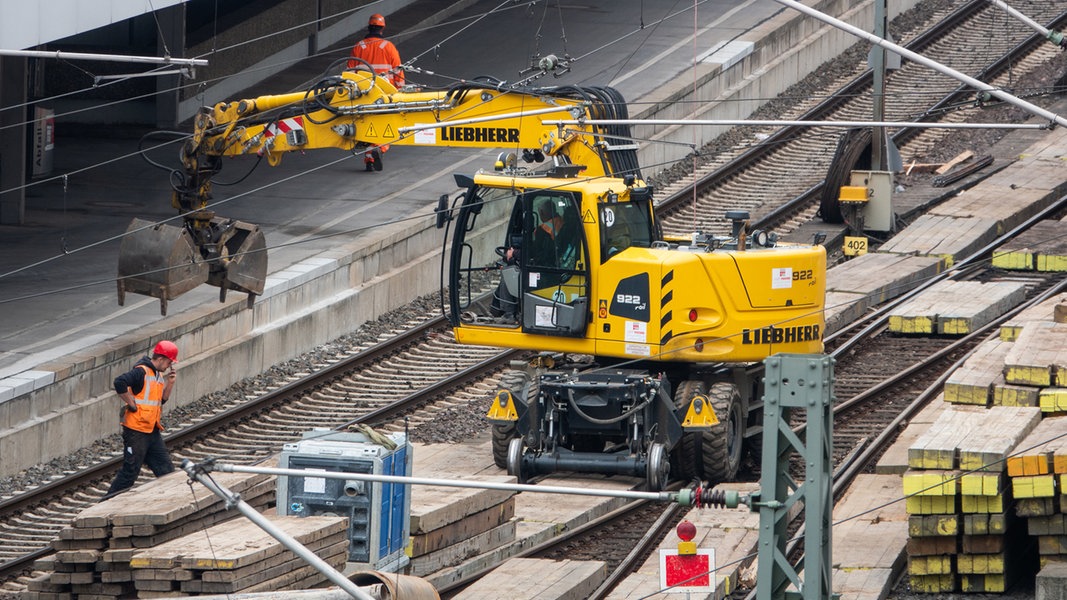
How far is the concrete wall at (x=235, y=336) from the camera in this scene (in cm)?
1755

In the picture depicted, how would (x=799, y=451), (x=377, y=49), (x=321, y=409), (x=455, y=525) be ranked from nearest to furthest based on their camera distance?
(x=799, y=451) < (x=455, y=525) < (x=321, y=409) < (x=377, y=49)

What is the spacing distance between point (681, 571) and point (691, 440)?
5763mm

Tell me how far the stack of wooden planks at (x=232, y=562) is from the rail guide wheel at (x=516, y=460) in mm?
3939

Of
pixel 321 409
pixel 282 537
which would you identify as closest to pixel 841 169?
pixel 321 409

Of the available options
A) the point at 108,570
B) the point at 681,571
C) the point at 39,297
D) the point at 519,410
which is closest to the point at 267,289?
the point at 39,297

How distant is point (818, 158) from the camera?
29703mm

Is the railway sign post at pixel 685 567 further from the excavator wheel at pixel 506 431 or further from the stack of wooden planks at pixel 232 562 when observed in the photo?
the excavator wheel at pixel 506 431

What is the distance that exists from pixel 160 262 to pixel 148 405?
292 centimetres

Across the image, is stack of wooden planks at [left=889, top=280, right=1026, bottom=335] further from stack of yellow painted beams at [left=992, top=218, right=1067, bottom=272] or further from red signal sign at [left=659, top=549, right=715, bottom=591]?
red signal sign at [left=659, top=549, right=715, bottom=591]

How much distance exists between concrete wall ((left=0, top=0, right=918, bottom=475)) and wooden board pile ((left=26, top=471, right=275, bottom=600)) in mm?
4850

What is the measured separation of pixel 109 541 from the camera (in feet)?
40.5

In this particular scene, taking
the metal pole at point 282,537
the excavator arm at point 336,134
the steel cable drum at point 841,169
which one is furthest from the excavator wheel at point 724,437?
the steel cable drum at point 841,169

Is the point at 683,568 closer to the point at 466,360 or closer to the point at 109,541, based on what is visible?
the point at 109,541

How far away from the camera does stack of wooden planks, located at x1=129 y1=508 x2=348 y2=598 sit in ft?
37.9
